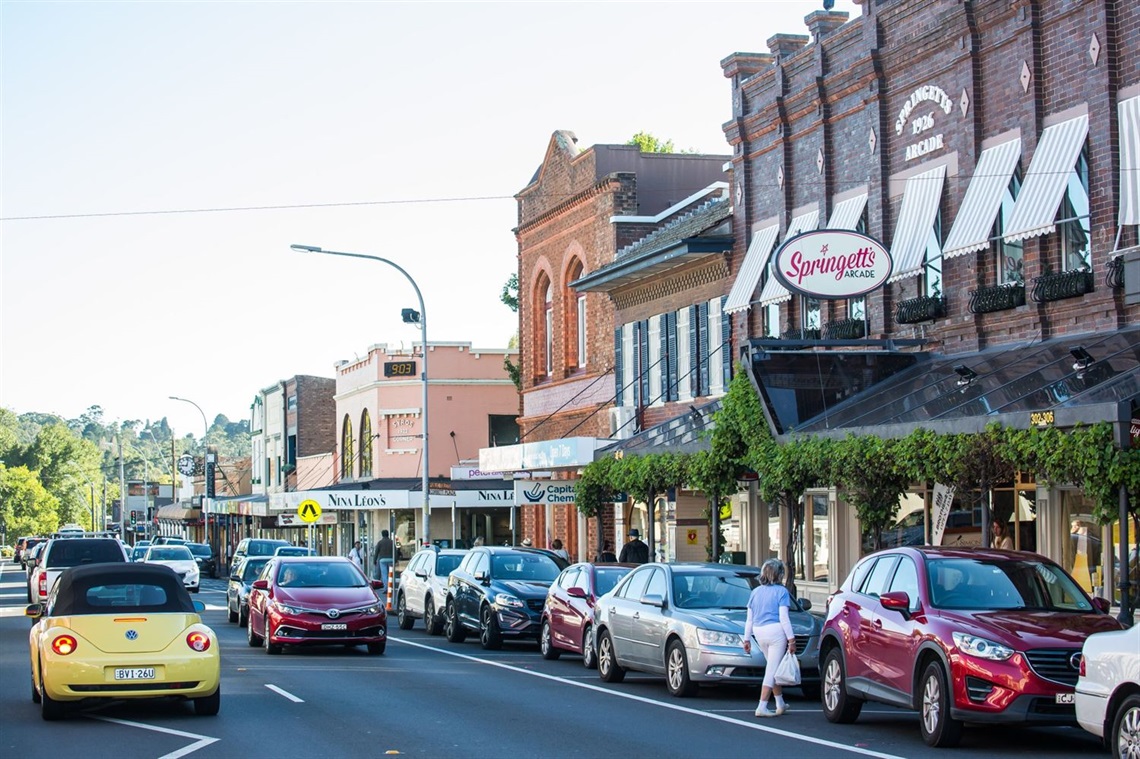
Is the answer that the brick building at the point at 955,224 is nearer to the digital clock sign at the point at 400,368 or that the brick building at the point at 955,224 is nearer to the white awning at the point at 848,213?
the white awning at the point at 848,213

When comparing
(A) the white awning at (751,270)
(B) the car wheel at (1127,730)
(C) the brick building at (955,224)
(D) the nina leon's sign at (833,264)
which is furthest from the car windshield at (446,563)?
(B) the car wheel at (1127,730)

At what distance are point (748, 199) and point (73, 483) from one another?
128343 mm

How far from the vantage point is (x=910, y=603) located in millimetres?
14266

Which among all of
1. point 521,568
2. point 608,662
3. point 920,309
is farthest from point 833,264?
point 608,662

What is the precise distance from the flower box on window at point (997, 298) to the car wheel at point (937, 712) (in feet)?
35.3

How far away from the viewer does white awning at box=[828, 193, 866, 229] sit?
27631 mm

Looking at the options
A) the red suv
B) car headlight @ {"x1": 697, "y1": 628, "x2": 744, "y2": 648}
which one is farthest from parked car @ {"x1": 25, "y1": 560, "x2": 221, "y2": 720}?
the red suv

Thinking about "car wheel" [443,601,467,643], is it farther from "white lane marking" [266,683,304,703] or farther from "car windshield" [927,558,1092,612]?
"car windshield" [927,558,1092,612]

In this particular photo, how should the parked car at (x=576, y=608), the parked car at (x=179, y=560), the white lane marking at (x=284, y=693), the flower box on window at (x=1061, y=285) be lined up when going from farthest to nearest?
the parked car at (x=179, y=560) → the flower box on window at (x=1061, y=285) → the parked car at (x=576, y=608) → the white lane marking at (x=284, y=693)

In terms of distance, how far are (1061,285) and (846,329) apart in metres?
6.02

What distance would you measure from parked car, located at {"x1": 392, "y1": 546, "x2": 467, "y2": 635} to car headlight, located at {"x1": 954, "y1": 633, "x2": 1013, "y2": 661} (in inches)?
624

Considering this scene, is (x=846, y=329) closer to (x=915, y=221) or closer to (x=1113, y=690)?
(x=915, y=221)

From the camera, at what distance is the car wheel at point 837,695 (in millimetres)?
15297

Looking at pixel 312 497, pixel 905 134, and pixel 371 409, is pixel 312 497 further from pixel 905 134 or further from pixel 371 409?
pixel 905 134
